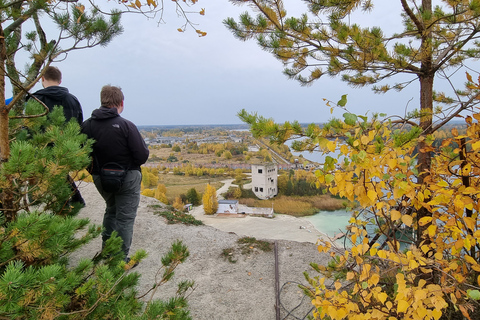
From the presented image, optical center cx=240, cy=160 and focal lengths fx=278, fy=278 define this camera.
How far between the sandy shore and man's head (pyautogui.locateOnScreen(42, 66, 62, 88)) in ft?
6.51

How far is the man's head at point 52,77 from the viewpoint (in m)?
2.20

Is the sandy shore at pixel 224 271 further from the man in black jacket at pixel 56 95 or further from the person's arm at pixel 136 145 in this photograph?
the man in black jacket at pixel 56 95

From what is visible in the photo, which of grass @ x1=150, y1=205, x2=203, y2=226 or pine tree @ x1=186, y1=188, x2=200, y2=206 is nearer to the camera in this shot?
grass @ x1=150, y1=205, x2=203, y2=226

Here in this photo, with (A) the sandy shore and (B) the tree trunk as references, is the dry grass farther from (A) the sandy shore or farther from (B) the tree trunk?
(B) the tree trunk

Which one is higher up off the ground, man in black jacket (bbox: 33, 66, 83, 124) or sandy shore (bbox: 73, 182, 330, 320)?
man in black jacket (bbox: 33, 66, 83, 124)

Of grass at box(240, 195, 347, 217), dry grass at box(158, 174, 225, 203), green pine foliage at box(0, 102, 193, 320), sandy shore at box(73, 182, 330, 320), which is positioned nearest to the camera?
green pine foliage at box(0, 102, 193, 320)

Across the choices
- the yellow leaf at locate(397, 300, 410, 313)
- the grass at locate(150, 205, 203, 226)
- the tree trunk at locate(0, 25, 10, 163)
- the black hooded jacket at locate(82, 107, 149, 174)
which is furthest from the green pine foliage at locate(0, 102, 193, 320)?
the grass at locate(150, 205, 203, 226)

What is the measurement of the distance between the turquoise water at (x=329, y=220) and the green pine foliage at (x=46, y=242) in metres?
17.2

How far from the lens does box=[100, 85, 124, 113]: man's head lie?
88.5 inches

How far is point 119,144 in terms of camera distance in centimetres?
224

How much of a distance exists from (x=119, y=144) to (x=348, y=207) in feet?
6.00

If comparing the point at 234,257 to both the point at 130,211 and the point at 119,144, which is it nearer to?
the point at 130,211

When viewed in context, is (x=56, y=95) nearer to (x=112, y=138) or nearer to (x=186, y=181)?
(x=112, y=138)

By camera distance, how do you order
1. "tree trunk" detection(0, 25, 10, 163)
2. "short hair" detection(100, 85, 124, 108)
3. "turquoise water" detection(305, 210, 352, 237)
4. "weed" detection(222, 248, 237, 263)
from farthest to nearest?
"turquoise water" detection(305, 210, 352, 237)
"weed" detection(222, 248, 237, 263)
"short hair" detection(100, 85, 124, 108)
"tree trunk" detection(0, 25, 10, 163)
